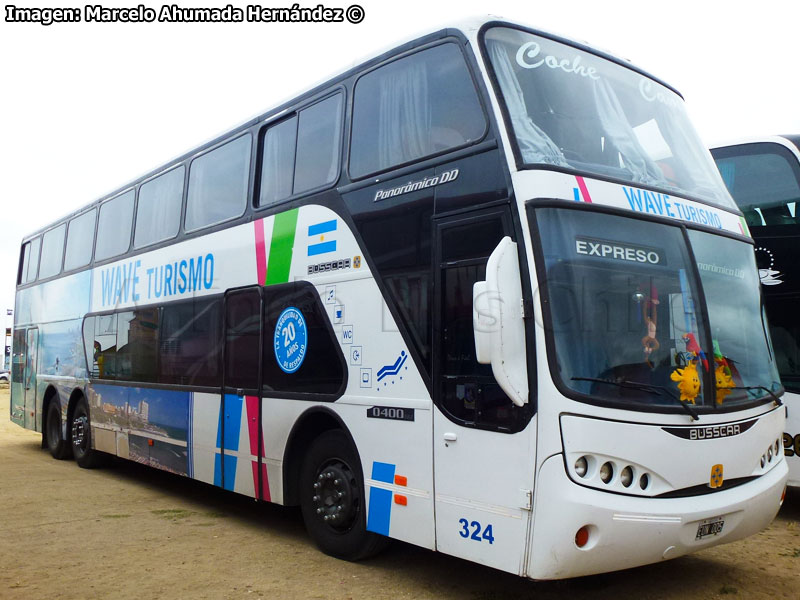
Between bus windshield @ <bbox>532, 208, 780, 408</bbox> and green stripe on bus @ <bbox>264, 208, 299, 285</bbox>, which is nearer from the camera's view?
bus windshield @ <bbox>532, 208, 780, 408</bbox>

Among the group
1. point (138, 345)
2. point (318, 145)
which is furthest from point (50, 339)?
point (318, 145)

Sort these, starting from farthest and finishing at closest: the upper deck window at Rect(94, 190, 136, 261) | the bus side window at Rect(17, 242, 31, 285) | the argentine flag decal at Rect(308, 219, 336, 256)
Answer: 1. the bus side window at Rect(17, 242, 31, 285)
2. the upper deck window at Rect(94, 190, 136, 261)
3. the argentine flag decal at Rect(308, 219, 336, 256)

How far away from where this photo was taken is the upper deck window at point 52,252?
566 inches

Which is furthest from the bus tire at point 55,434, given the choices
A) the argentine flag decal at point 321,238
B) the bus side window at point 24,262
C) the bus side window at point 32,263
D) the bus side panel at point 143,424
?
the argentine flag decal at point 321,238

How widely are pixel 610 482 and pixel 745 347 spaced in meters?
1.74

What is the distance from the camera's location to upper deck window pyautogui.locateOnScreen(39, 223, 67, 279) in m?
14.4

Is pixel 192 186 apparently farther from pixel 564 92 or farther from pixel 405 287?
pixel 564 92

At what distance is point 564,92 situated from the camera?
19.2 ft

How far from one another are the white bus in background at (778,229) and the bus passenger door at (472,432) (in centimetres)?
466

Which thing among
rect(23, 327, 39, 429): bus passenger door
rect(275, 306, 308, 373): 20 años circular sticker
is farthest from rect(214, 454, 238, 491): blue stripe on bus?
rect(23, 327, 39, 429): bus passenger door

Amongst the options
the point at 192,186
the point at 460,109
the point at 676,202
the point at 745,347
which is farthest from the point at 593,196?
the point at 192,186

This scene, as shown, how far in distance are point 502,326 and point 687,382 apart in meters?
1.32

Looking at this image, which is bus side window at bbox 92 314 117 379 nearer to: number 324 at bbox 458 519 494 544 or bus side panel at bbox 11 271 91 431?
bus side panel at bbox 11 271 91 431

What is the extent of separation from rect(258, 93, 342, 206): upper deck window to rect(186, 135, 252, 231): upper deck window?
41 cm
